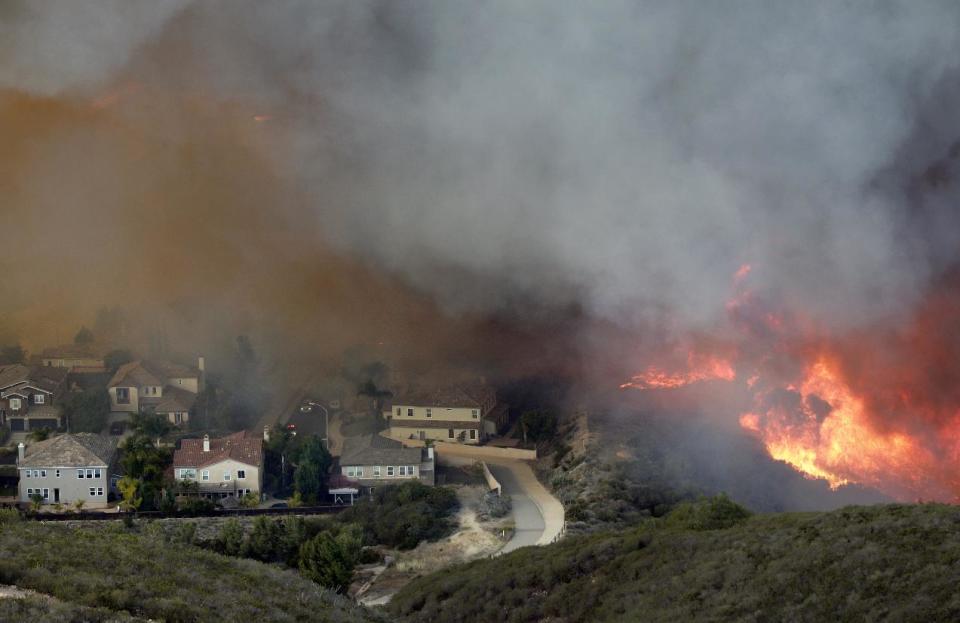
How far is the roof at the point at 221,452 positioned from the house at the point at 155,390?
4418 millimetres

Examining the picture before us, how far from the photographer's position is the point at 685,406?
37219mm

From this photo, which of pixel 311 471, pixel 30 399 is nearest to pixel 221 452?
pixel 311 471

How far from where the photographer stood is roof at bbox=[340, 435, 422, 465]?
3591cm

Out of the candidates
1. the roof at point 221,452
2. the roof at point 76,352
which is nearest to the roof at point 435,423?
the roof at point 221,452

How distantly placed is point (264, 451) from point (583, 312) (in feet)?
41.7

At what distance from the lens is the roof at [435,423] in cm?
4034

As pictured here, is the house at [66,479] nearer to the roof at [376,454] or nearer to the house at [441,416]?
the roof at [376,454]

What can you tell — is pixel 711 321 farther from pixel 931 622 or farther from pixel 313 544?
pixel 931 622

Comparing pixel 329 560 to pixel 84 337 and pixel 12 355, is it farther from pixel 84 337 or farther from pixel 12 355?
pixel 12 355

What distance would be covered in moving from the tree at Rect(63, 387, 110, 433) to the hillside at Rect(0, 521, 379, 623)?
1998cm

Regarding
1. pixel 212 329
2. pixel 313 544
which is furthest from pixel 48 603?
pixel 212 329

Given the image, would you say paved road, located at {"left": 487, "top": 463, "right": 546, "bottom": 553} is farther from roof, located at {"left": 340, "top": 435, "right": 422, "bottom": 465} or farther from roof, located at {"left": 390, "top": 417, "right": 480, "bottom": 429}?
roof, located at {"left": 390, "top": 417, "right": 480, "bottom": 429}

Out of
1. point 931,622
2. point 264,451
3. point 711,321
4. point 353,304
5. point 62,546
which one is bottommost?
point 931,622

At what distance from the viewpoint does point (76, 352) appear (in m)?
45.9
